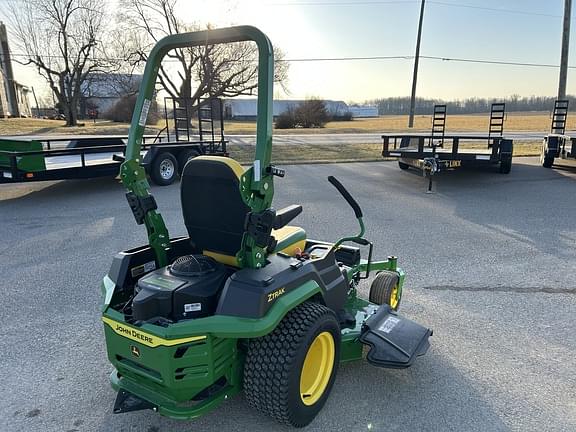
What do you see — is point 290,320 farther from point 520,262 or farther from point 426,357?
point 520,262

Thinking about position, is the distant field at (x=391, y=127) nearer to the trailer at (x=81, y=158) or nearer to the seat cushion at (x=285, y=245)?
the trailer at (x=81, y=158)

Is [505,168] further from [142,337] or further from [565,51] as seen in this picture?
[142,337]

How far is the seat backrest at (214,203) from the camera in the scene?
8.05 ft

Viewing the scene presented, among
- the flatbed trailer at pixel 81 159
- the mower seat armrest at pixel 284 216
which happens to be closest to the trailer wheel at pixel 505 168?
the flatbed trailer at pixel 81 159

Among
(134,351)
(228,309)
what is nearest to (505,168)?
(228,309)

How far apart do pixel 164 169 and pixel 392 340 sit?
26.4ft

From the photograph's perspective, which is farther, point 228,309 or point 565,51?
point 565,51

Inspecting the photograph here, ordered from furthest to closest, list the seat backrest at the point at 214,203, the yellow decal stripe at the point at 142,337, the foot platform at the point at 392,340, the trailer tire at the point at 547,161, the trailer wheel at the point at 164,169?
the trailer tire at the point at 547,161, the trailer wheel at the point at 164,169, the foot platform at the point at 392,340, the seat backrest at the point at 214,203, the yellow decal stripe at the point at 142,337

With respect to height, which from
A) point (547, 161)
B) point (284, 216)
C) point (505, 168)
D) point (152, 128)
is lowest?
point (505, 168)

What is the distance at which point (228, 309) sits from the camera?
222 centimetres

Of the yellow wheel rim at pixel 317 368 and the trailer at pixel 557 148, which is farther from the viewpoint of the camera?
the trailer at pixel 557 148

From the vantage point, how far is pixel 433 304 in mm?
3953

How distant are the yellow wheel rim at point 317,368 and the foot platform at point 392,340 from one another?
0.83 feet

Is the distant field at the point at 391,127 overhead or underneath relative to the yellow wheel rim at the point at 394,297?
overhead
